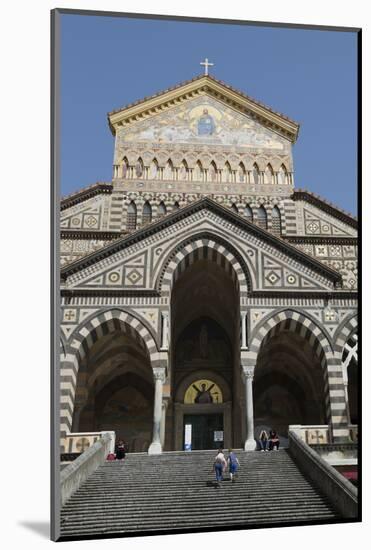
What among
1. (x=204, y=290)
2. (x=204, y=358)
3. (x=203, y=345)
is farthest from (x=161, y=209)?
(x=204, y=358)

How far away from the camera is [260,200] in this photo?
21.7 m

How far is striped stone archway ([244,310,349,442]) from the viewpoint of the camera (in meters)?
14.6

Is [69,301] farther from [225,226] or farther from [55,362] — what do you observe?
[55,362]

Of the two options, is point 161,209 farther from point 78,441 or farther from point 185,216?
point 78,441

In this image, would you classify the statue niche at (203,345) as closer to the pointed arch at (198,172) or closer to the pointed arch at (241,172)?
the pointed arch at (198,172)

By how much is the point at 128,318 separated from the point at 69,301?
162 cm

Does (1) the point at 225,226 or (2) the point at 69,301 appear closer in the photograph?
(2) the point at 69,301

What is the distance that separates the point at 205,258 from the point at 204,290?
6.51 ft

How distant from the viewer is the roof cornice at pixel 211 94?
22078 mm

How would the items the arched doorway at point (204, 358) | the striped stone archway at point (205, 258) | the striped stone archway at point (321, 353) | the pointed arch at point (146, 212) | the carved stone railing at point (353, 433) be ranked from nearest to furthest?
the carved stone railing at point (353, 433), the striped stone archway at point (321, 353), the striped stone archway at point (205, 258), the arched doorway at point (204, 358), the pointed arch at point (146, 212)

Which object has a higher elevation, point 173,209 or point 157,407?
point 173,209

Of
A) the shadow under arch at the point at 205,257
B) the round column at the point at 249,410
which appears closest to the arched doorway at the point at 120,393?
the shadow under arch at the point at 205,257

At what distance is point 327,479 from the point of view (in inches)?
437

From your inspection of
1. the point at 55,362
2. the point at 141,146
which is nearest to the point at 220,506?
the point at 55,362
